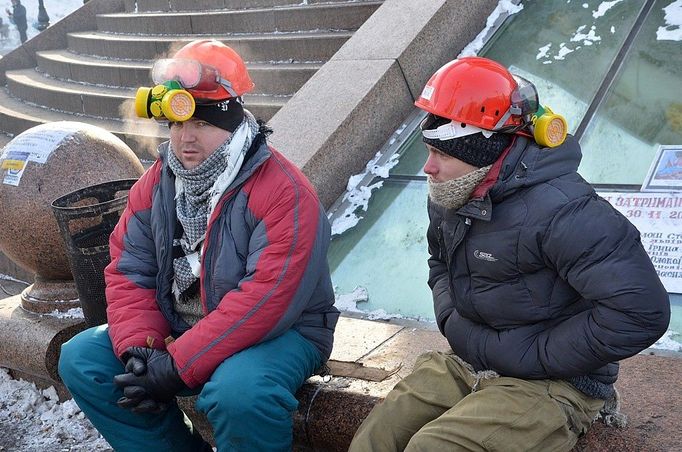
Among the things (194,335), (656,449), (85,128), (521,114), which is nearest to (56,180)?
(85,128)

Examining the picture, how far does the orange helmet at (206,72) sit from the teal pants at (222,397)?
985mm

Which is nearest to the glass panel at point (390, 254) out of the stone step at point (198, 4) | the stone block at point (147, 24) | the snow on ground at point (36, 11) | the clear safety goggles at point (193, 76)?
the clear safety goggles at point (193, 76)

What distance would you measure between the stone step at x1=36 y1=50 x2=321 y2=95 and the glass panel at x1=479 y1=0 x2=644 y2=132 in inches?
79.3

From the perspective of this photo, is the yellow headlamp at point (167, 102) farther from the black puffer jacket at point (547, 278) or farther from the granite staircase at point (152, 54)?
the granite staircase at point (152, 54)

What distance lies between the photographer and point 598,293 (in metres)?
2.38

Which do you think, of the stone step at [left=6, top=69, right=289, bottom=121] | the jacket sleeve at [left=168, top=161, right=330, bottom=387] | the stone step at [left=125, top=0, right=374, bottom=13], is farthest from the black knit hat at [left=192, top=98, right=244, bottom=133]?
the stone step at [left=125, top=0, right=374, bottom=13]

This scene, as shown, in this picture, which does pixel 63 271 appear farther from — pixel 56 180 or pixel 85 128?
pixel 85 128

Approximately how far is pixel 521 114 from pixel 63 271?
320 centimetres

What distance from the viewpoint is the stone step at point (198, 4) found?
8992 millimetres

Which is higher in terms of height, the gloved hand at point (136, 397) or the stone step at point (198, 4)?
the gloved hand at point (136, 397)

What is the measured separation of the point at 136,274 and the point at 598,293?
1.90 metres

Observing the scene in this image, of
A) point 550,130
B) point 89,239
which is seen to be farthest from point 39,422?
point 550,130

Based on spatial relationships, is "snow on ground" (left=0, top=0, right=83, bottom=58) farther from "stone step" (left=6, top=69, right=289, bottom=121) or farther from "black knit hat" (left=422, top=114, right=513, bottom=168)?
"black knit hat" (left=422, top=114, right=513, bottom=168)

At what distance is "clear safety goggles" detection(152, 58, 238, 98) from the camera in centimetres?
311
